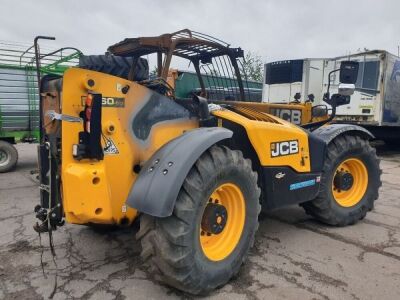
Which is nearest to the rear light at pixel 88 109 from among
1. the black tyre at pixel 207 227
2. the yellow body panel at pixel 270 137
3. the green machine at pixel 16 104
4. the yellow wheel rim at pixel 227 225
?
the black tyre at pixel 207 227

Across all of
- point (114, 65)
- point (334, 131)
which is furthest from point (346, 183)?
point (114, 65)

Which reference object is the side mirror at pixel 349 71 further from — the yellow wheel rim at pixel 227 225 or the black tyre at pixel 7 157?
the black tyre at pixel 7 157

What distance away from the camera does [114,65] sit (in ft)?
11.5

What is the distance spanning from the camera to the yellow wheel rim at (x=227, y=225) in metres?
3.18

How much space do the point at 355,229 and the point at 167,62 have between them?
2931mm

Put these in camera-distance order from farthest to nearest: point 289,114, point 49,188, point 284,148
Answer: point 289,114
point 284,148
point 49,188

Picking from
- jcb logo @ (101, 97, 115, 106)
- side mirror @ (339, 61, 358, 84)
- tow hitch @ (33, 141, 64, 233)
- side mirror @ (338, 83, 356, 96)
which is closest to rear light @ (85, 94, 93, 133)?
jcb logo @ (101, 97, 115, 106)

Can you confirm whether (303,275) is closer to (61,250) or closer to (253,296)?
(253,296)

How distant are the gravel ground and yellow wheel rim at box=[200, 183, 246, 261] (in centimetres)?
29

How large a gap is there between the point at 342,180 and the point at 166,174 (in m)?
2.73

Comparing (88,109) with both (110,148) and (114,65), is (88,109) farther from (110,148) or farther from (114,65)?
(114,65)

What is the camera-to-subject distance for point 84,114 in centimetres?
287

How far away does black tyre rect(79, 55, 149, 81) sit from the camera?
3389mm

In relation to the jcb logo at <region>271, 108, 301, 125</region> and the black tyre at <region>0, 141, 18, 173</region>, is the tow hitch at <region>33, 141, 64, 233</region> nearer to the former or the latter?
the jcb logo at <region>271, 108, 301, 125</region>
